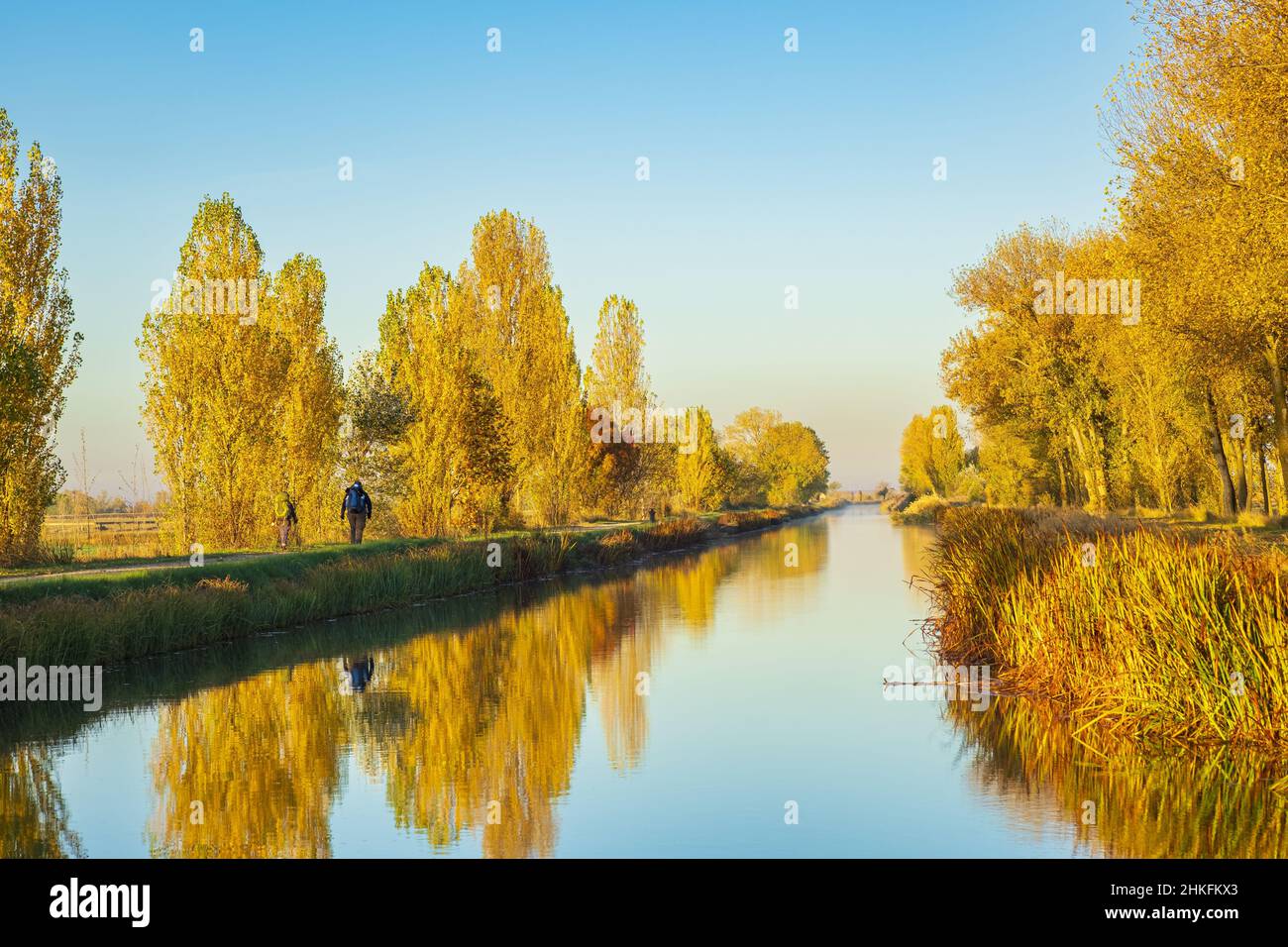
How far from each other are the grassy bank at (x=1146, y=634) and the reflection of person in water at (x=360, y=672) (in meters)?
9.76

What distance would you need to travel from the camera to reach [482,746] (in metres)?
13.2

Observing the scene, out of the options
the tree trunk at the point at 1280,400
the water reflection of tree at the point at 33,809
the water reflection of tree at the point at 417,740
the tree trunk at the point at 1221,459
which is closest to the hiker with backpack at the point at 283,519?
the water reflection of tree at the point at 417,740

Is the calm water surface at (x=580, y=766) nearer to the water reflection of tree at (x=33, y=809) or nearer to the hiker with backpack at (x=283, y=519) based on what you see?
the water reflection of tree at (x=33, y=809)

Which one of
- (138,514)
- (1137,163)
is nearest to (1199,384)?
(1137,163)

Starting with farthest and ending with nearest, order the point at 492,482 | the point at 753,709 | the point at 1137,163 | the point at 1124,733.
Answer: the point at 492,482
the point at 1137,163
the point at 753,709
the point at 1124,733

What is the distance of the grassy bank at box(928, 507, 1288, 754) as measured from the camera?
38.1 ft

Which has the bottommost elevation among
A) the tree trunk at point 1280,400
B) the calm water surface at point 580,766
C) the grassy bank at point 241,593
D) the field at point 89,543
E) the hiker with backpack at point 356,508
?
the calm water surface at point 580,766

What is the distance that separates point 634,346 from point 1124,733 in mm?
53133

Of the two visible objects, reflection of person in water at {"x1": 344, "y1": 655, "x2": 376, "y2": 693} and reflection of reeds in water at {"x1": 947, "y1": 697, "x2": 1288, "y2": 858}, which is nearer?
reflection of reeds in water at {"x1": 947, "y1": 697, "x2": 1288, "y2": 858}

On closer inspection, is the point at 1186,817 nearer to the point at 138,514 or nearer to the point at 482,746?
the point at 482,746

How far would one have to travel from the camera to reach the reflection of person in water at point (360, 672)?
17500mm

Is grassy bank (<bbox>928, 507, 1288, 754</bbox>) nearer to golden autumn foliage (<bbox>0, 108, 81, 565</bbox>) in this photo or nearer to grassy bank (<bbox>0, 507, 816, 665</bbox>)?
grassy bank (<bbox>0, 507, 816, 665</bbox>)

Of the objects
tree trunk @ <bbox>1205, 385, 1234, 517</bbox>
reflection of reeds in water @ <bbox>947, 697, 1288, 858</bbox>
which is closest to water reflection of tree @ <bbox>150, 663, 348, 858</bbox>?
reflection of reeds in water @ <bbox>947, 697, 1288, 858</bbox>

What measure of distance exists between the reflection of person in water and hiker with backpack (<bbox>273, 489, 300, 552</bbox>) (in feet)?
43.2
